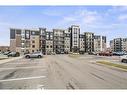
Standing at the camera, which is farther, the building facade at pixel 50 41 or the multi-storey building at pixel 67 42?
the multi-storey building at pixel 67 42

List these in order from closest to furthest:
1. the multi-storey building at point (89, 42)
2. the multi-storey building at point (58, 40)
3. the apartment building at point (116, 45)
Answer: the multi-storey building at point (89, 42) < the multi-storey building at point (58, 40) < the apartment building at point (116, 45)

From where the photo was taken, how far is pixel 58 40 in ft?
472

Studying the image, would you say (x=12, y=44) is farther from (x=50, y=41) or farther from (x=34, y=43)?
(x=50, y=41)

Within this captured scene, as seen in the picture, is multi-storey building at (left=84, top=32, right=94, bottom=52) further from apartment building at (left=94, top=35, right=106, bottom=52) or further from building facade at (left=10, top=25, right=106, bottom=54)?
apartment building at (left=94, top=35, right=106, bottom=52)

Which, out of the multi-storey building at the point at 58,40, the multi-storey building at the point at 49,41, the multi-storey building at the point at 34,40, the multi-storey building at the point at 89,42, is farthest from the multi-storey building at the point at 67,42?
the multi-storey building at the point at 34,40

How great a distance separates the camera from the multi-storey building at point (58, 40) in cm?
13950

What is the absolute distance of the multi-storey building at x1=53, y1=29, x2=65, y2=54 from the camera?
458 ft

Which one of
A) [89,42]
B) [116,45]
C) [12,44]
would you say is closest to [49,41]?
[12,44]

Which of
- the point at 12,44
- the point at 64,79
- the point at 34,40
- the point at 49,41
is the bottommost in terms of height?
the point at 64,79

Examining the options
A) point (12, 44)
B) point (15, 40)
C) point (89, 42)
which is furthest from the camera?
point (89, 42)

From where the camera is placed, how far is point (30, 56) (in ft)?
184

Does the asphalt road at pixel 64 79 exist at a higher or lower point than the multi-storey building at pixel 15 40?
lower

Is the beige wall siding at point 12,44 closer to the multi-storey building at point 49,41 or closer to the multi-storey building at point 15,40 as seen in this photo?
the multi-storey building at point 15,40
